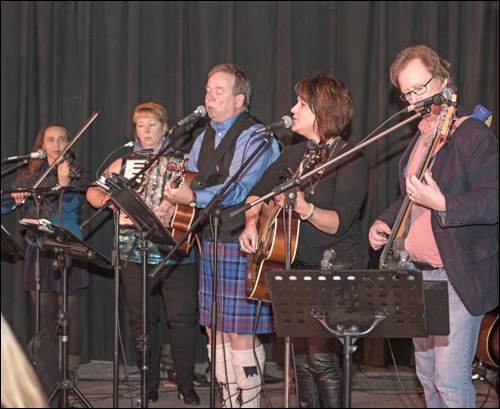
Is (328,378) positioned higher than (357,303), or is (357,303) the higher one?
(357,303)

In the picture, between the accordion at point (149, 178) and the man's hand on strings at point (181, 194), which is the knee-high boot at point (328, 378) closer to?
the man's hand on strings at point (181, 194)

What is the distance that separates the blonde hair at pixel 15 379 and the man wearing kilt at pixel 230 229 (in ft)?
8.66

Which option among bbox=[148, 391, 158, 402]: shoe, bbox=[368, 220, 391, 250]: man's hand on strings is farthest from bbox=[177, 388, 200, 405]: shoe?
bbox=[368, 220, 391, 250]: man's hand on strings

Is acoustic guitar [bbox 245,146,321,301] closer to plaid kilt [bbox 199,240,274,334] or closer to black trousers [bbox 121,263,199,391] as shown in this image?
plaid kilt [bbox 199,240,274,334]

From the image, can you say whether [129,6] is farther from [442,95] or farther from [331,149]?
[442,95]

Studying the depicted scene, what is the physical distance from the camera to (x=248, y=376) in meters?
4.52

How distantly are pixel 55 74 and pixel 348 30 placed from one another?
2.12 meters

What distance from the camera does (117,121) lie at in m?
6.13

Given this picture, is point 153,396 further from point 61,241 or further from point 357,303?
point 357,303

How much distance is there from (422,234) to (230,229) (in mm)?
1436

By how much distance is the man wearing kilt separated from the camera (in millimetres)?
4562

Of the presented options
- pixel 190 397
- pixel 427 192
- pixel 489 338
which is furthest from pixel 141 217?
pixel 489 338

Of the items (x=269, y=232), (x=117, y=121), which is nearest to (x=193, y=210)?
(x=269, y=232)

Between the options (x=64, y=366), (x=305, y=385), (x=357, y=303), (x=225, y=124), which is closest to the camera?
(x=357, y=303)
